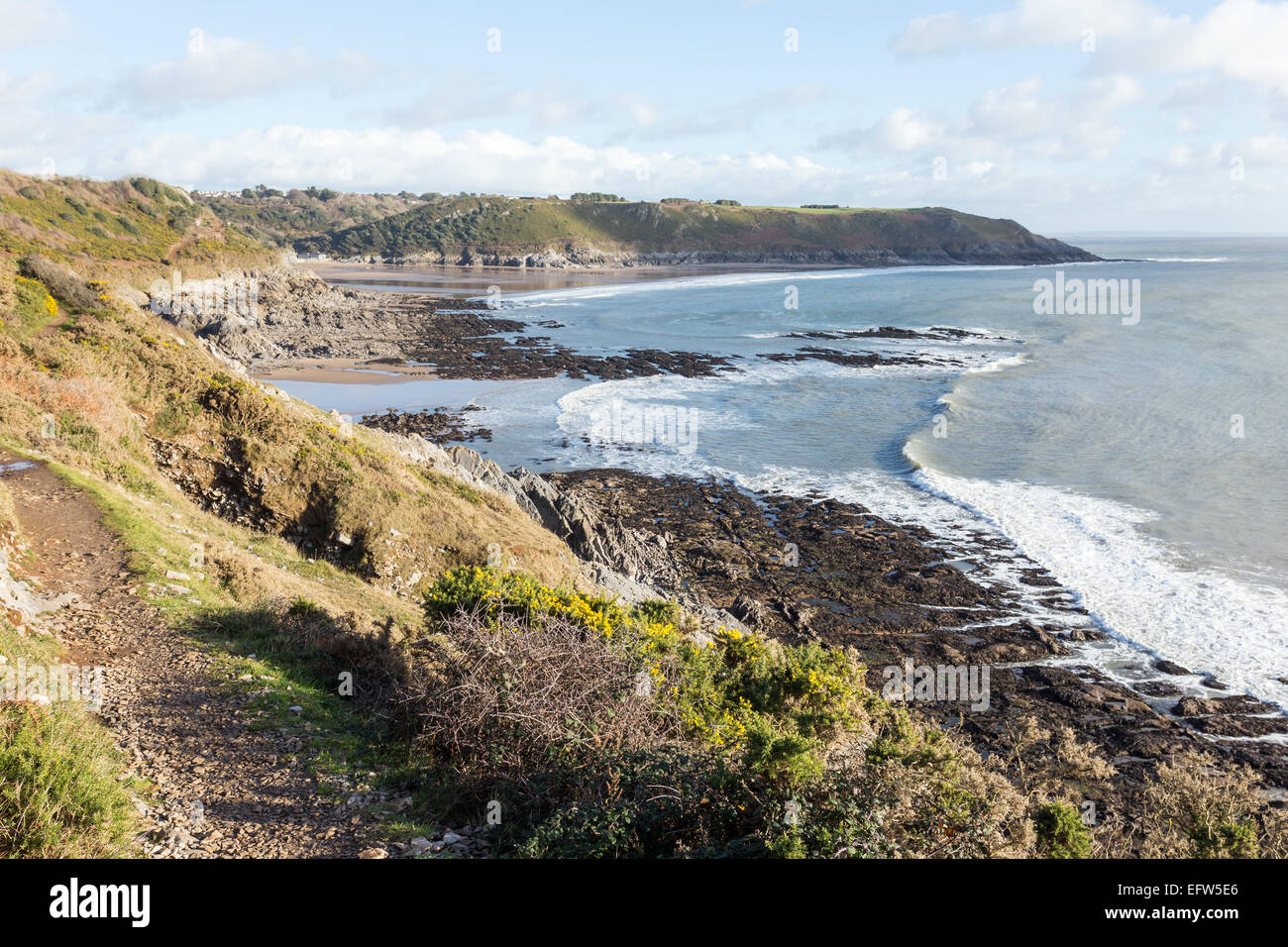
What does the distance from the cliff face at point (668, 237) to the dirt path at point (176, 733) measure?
140682 mm

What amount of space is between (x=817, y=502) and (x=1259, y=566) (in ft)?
33.0

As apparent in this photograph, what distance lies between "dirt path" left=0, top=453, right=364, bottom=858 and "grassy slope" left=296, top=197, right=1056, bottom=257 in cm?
14638

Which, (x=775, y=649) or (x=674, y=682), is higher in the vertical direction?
(x=674, y=682)

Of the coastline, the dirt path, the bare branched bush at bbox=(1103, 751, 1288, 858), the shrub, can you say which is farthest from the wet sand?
the shrub

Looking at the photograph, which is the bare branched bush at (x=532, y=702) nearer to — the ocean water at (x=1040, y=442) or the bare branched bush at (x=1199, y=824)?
the bare branched bush at (x=1199, y=824)

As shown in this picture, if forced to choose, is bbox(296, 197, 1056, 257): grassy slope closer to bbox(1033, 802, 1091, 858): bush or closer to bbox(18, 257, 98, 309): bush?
bbox(18, 257, 98, 309): bush

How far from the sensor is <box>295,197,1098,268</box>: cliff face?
15038cm

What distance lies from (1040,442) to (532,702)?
26793 millimetres

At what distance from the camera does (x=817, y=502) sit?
22938mm

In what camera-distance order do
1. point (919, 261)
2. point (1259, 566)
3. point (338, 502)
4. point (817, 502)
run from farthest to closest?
point (919, 261)
point (817, 502)
point (1259, 566)
point (338, 502)

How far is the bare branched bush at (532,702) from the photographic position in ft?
20.2
